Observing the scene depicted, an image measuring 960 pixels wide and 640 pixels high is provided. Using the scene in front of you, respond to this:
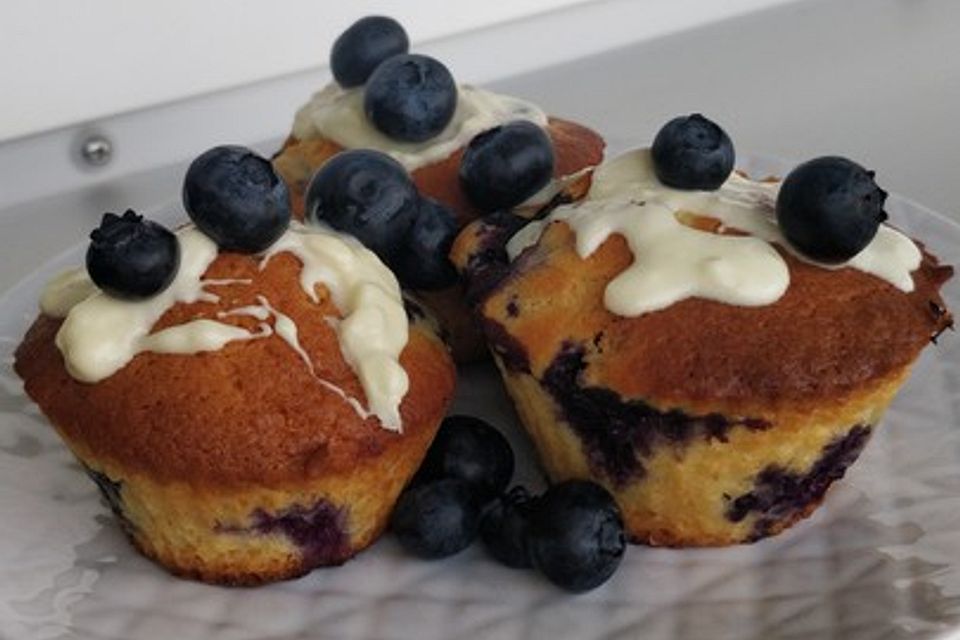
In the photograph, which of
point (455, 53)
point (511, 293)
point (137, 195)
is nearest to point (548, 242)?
point (511, 293)

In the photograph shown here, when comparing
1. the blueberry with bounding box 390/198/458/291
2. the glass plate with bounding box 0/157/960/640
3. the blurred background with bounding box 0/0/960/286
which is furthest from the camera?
the blurred background with bounding box 0/0/960/286

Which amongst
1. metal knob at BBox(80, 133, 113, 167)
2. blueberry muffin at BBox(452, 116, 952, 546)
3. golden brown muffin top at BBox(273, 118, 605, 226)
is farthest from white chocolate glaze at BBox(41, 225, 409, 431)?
metal knob at BBox(80, 133, 113, 167)

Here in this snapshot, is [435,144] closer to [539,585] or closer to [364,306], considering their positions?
[364,306]

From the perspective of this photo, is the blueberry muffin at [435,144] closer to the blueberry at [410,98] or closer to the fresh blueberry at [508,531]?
the blueberry at [410,98]

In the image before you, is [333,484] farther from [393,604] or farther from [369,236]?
[369,236]

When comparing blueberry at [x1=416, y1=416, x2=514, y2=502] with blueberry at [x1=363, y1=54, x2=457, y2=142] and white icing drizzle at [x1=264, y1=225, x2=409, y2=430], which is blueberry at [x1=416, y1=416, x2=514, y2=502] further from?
blueberry at [x1=363, y1=54, x2=457, y2=142]

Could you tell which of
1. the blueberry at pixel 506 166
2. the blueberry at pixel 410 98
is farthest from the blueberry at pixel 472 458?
the blueberry at pixel 410 98
